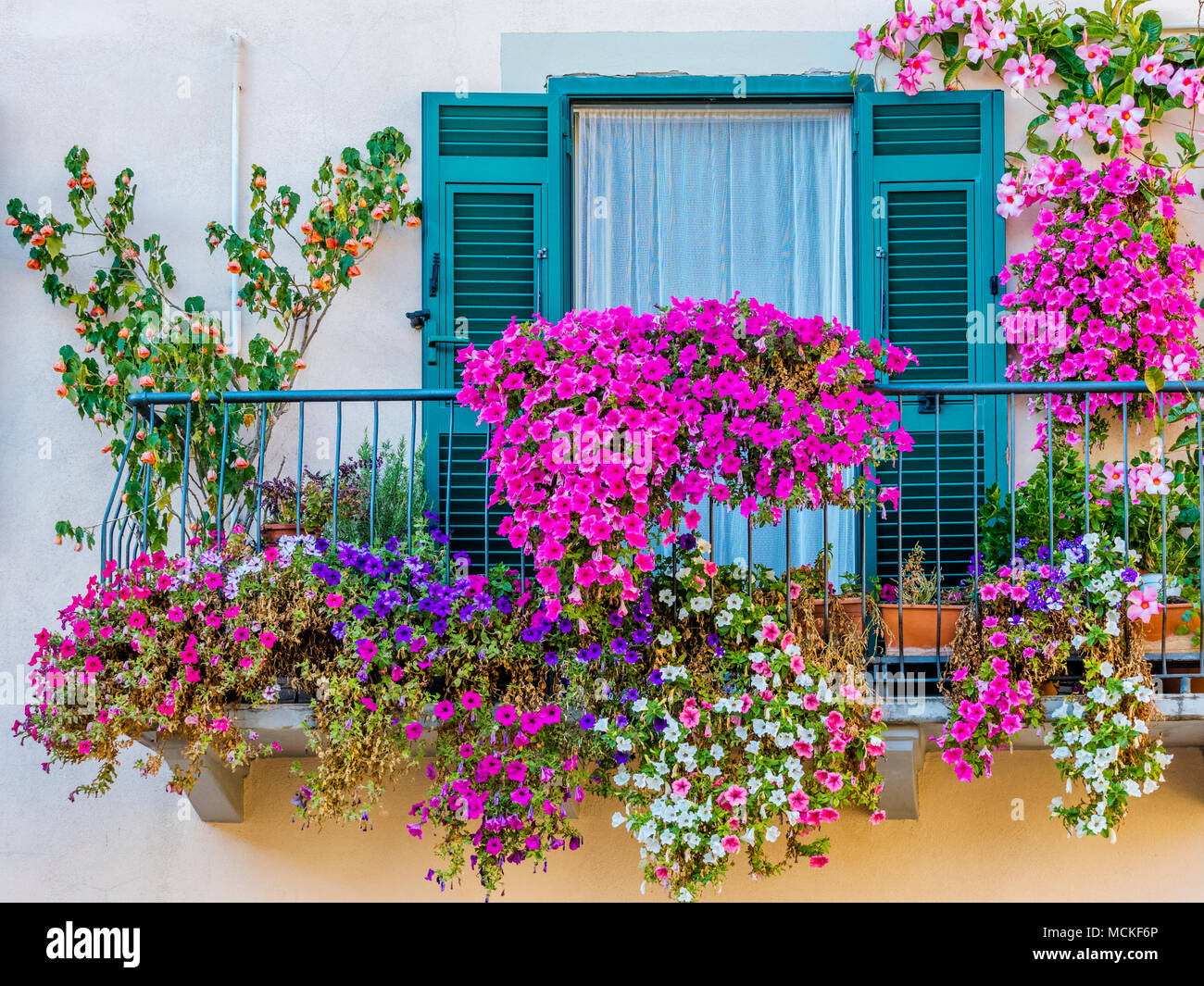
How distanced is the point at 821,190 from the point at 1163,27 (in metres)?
1.70

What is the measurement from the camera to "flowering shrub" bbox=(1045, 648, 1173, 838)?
15.9 feet

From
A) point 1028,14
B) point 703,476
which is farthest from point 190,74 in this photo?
point 1028,14

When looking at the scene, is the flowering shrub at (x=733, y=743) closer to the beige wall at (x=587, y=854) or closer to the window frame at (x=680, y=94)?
the beige wall at (x=587, y=854)

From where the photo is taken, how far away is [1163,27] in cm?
645

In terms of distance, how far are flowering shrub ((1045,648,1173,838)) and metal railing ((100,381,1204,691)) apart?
29cm

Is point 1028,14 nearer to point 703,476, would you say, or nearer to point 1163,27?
point 1163,27

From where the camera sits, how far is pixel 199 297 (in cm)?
618

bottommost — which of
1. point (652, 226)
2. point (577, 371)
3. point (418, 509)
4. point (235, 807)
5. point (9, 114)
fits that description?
point (235, 807)

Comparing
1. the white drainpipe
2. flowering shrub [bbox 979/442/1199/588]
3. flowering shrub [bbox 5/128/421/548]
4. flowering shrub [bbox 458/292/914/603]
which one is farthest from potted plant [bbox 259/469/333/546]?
flowering shrub [bbox 979/442/1199/588]

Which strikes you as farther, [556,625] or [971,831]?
[971,831]

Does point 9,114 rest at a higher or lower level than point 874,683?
higher

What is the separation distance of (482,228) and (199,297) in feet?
4.14

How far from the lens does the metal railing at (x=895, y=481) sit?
522 cm

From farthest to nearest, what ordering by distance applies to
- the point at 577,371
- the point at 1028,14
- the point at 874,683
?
the point at 1028,14
the point at 874,683
the point at 577,371
